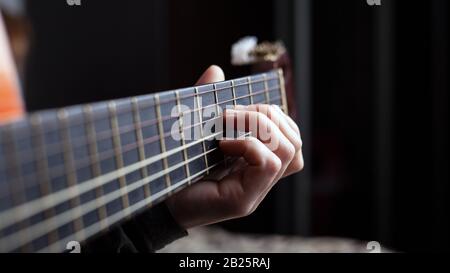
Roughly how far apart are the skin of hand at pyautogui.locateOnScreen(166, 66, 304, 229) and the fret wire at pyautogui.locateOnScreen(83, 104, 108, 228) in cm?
16


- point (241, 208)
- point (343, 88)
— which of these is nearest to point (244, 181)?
point (241, 208)

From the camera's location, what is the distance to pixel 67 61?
4.00 feet

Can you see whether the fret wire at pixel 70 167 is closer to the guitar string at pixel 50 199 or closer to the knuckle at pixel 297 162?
the guitar string at pixel 50 199

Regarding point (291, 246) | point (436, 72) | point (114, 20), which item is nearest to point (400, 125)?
point (436, 72)

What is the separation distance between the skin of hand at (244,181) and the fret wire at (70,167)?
0.58ft

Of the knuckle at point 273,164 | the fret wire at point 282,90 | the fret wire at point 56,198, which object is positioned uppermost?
the fret wire at point 282,90

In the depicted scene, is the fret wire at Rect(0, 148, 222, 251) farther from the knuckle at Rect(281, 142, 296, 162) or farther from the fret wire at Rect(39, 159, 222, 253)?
the knuckle at Rect(281, 142, 296, 162)

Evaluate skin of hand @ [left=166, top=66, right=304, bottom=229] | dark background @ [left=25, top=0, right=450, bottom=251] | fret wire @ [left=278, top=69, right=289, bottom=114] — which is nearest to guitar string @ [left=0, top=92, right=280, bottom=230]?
skin of hand @ [left=166, top=66, right=304, bottom=229]

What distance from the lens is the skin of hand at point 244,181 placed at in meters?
0.47

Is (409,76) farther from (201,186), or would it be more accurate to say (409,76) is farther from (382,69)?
(201,186)

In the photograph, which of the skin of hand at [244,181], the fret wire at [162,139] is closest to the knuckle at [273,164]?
the skin of hand at [244,181]

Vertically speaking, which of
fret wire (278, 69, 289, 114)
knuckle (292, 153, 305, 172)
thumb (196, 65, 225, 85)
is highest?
thumb (196, 65, 225, 85)

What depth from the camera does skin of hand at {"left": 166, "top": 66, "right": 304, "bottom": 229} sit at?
18.3 inches
